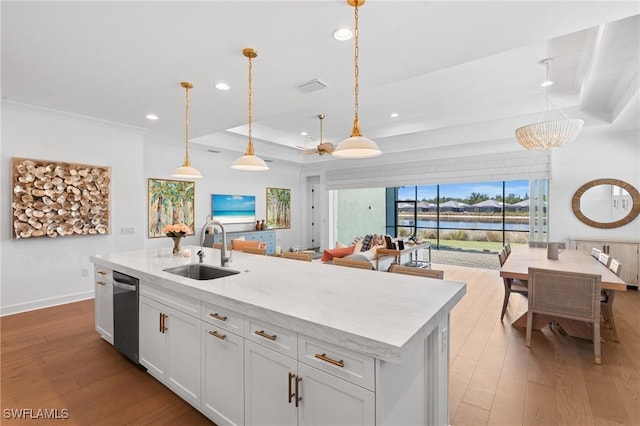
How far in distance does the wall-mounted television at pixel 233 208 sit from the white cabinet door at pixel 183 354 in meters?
4.93

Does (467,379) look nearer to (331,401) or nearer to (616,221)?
(331,401)

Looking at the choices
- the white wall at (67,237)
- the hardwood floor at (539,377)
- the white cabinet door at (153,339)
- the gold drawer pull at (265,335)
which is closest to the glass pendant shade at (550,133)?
the hardwood floor at (539,377)

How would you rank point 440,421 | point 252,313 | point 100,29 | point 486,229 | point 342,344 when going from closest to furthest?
point 342,344, point 252,313, point 440,421, point 100,29, point 486,229

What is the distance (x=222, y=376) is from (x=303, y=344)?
71cm

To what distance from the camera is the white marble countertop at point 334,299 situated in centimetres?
123

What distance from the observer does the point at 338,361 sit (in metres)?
1.27

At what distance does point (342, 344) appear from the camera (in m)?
1.22

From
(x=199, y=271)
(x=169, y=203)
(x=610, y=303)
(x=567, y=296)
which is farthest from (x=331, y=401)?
(x=169, y=203)

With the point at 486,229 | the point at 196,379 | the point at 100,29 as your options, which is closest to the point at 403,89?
the point at 100,29

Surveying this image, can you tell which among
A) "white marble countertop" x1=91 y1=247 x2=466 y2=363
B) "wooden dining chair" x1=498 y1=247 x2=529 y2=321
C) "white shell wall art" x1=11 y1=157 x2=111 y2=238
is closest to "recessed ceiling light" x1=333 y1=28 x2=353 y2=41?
"white marble countertop" x1=91 y1=247 x2=466 y2=363

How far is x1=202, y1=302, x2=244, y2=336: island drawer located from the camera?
1.66 metres

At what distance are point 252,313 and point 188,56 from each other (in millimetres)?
2348

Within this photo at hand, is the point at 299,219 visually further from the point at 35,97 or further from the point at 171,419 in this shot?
the point at 171,419

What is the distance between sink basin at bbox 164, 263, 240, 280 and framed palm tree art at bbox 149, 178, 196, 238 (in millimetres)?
3065
